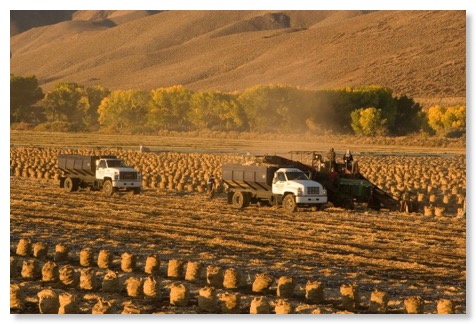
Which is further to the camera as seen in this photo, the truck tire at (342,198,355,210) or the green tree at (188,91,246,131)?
the green tree at (188,91,246,131)

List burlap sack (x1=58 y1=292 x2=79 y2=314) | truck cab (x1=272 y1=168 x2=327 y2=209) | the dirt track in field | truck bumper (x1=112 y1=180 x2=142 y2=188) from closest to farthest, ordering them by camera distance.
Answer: burlap sack (x1=58 y1=292 x2=79 y2=314), the dirt track in field, truck cab (x1=272 y1=168 x2=327 y2=209), truck bumper (x1=112 y1=180 x2=142 y2=188)

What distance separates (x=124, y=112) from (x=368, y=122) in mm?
48657

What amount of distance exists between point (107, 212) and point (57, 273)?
15553mm

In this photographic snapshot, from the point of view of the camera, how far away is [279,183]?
40125 millimetres

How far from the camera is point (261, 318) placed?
20156mm

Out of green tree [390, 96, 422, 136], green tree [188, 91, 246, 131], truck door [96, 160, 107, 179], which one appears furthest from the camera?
green tree [188, 91, 246, 131]

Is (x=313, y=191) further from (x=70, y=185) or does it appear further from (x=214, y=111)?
(x=214, y=111)

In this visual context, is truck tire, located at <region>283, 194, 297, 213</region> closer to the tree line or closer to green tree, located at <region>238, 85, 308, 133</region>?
green tree, located at <region>238, 85, 308, 133</region>

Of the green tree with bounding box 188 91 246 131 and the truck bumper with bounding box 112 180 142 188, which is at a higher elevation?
the green tree with bounding box 188 91 246 131

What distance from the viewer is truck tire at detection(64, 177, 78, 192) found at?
162ft

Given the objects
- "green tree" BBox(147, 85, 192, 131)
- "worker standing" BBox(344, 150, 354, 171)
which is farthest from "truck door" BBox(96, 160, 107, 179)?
"green tree" BBox(147, 85, 192, 131)

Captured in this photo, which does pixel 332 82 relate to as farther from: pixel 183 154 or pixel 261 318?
pixel 261 318

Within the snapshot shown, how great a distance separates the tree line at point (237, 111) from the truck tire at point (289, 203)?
61.8 metres

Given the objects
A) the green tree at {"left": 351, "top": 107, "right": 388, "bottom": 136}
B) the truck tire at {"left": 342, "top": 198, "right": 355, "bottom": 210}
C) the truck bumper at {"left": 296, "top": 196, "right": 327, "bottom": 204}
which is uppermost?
the green tree at {"left": 351, "top": 107, "right": 388, "bottom": 136}
